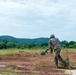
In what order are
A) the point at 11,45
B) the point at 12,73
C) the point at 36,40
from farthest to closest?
the point at 36,40 → the point at 11,45 → the point at 12,73

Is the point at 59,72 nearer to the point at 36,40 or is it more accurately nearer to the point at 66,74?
the point at 66,74

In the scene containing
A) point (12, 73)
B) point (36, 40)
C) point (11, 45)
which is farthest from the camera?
point (36, 40)

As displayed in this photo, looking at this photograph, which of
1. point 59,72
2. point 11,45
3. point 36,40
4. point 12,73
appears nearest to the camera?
point 12,73

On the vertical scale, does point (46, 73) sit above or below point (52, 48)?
below

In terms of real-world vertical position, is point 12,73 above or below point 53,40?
below

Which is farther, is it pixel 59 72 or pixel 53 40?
pixel 53 40

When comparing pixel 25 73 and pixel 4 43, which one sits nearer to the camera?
pixel 25 73

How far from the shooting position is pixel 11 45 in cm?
5284

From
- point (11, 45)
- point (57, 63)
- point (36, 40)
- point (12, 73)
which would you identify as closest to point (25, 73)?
point (12, 73)

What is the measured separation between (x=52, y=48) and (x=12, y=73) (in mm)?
4048

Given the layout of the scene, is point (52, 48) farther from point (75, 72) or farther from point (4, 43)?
point (4, 43)

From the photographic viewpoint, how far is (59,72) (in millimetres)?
18062

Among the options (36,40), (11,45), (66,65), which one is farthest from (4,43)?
(66,65)

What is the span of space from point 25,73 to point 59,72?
2020mm
